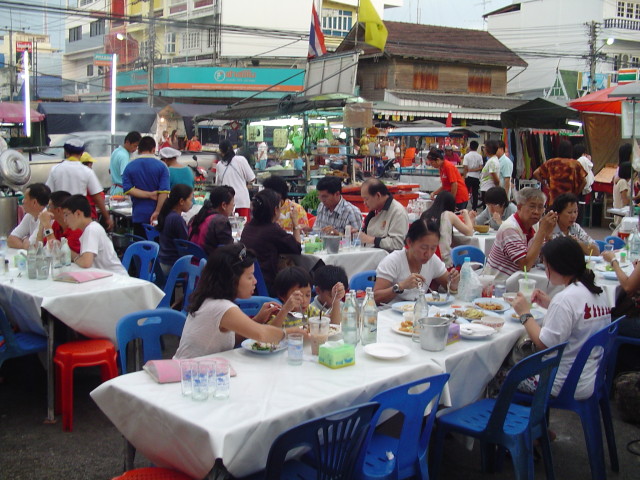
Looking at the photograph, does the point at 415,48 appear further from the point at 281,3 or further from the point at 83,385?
the point at 83,385

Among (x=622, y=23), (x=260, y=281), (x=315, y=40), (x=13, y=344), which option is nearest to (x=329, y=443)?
(x=13, y=344)

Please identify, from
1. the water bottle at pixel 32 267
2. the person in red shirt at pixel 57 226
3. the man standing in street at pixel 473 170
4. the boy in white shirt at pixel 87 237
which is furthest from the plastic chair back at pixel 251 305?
the man standing in street at pixel 473 170

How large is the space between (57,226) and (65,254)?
780 mm

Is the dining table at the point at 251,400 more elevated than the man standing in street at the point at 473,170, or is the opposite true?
the man standing in street at the point at 473,170

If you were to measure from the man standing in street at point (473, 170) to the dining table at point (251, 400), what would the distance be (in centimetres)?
1358

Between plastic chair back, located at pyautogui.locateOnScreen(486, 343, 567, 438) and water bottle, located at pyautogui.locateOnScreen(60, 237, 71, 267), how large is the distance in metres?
3.77

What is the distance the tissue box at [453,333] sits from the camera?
3.79 meters

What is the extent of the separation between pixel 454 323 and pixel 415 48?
31672 millimetres

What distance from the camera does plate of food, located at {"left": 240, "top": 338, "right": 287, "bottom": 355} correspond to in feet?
11.4

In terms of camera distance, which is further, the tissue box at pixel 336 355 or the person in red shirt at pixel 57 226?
the person in red shirt at pixel 57 226

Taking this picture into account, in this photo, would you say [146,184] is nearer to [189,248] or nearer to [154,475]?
[189,248]

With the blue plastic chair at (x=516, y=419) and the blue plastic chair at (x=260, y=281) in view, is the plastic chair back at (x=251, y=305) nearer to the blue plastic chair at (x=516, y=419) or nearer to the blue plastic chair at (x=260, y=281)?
the blue plastic chair at (x=516, y=419)

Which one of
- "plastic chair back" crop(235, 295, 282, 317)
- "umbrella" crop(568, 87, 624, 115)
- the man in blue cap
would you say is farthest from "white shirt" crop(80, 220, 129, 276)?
"umbrella" crop(568, 87, 624, 115)

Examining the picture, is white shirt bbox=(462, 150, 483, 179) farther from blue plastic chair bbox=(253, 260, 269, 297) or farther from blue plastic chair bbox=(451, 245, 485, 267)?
blue plastic chair bbox=(253, 260, 269, 297)
